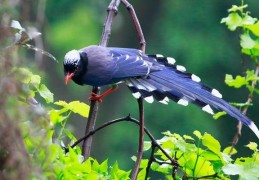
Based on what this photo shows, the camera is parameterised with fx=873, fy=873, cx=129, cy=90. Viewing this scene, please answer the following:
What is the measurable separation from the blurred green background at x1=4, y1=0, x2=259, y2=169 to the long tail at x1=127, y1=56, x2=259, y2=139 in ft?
24.9

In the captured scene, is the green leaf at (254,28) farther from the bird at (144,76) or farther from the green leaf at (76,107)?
the green leaf at (76,107)

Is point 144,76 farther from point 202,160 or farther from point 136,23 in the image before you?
point 202,160

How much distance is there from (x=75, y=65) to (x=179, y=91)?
57 cm

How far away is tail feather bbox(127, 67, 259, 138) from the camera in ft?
7.47

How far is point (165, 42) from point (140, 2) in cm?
75

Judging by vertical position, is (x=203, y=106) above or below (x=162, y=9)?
above

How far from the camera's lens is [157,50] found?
11.5 metres

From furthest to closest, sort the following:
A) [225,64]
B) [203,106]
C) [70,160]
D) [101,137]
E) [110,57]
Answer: [225,64], [101,137], [110,57], [203,106], [70,160]

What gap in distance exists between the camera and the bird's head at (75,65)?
9.73 feet

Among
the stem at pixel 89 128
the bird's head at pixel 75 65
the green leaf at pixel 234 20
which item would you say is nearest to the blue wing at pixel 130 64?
the bird's head at pixel 75 65

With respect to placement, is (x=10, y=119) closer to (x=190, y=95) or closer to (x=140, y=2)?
(x=190, y=95)

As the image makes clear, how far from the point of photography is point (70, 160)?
1.64 m

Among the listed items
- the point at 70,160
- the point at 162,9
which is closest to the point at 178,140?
the point at 70,160

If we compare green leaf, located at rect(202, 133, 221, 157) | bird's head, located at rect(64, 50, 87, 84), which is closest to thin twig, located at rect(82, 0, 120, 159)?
green leaf, located at rect(202, 133, 221, 157)
